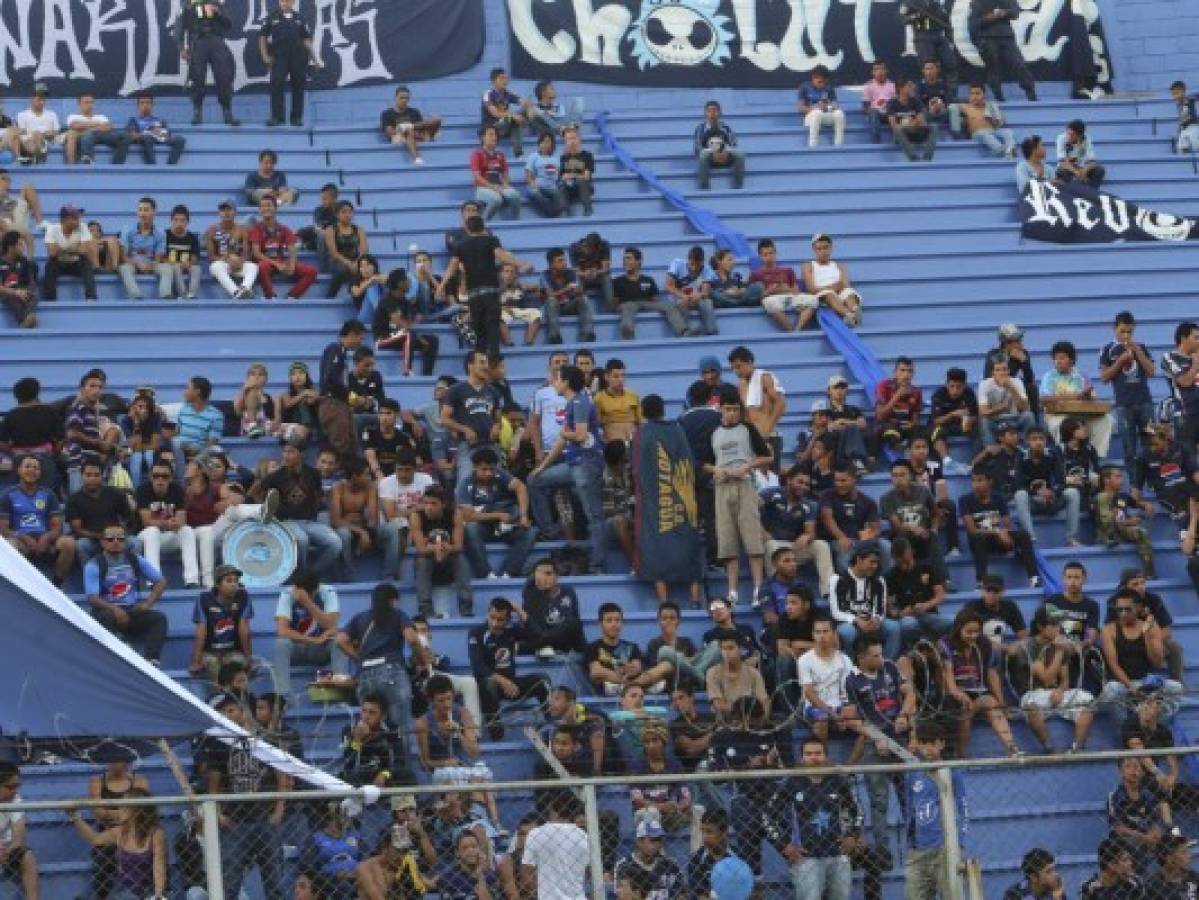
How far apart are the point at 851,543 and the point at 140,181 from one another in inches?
365

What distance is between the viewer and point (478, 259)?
24.8 m

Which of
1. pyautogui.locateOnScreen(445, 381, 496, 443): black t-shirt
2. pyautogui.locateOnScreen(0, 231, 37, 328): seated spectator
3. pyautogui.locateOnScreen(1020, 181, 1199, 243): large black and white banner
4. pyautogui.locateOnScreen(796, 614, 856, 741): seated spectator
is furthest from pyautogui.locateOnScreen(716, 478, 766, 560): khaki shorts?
pyautogui.locateOnScreen(1020, 181, 1199, 243): large black and white banner

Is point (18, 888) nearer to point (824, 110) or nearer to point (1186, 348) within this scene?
point (1186, 348)

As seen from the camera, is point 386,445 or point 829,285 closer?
point 386,445

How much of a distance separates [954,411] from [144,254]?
7.75 meters

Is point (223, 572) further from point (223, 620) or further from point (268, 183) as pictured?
point (268, 183)

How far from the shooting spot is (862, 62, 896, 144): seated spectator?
30.4 meters

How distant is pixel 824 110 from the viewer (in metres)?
30.3

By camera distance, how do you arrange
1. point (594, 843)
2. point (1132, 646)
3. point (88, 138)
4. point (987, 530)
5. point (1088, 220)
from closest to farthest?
point (594, 843), point (1132, 646), point (987, 530), point (88, 138), point (1088, 220)

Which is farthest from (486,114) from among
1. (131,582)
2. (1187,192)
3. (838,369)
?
(131,582)

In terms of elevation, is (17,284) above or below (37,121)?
below

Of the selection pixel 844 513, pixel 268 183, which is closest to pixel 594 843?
pixel 844 513

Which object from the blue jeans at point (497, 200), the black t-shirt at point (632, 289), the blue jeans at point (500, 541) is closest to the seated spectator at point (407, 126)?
the blue jeans at point (497, 200)

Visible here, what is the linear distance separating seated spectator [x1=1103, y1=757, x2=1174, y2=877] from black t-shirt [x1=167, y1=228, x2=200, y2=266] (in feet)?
36.5
